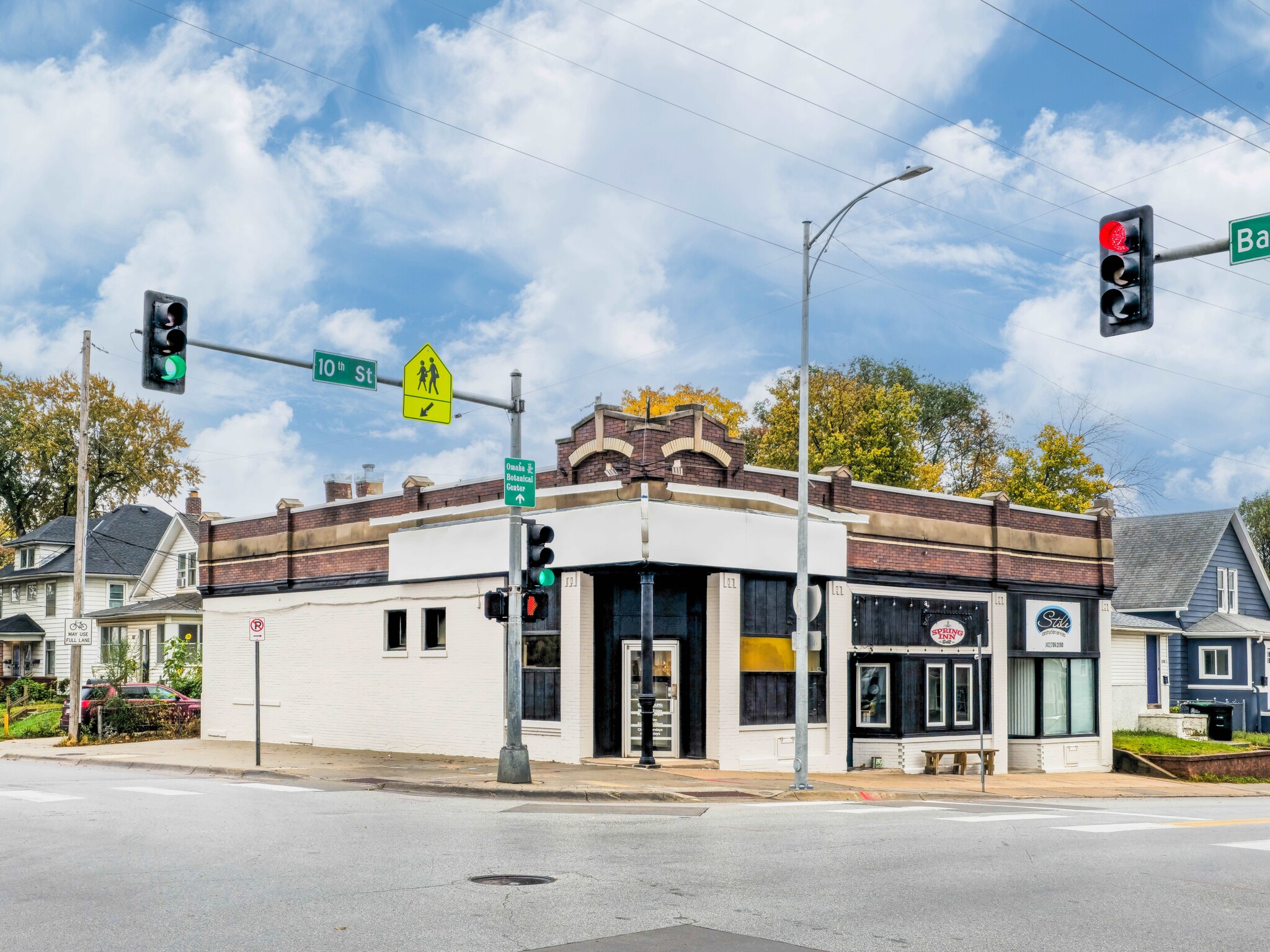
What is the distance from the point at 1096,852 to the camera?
Answer: 1254cm

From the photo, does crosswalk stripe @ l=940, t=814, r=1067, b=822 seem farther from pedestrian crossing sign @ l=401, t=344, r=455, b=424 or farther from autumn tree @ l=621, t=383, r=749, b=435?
autumn tree @ l=621, t=383, r=749, b=435

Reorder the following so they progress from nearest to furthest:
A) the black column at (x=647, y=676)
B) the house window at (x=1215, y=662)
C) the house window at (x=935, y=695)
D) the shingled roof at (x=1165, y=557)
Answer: the black column at (x=647, y=676) < the house window at (x=935, y=695) < the house window at (x=1215, y=662) < the shingled roof at (x=1165, y=557)

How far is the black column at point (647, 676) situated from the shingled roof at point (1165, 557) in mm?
25964

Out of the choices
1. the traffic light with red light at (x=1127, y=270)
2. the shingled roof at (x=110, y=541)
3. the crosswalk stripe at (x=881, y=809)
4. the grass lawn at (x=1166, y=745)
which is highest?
the traffic light with red light at (x=1127, y=270)

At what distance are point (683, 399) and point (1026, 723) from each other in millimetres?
27854

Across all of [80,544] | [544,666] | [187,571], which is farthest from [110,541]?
[544,666]

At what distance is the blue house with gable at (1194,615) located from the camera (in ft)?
136

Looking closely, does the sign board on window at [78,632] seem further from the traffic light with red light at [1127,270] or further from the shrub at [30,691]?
the traffic light with red light at [1127,270]

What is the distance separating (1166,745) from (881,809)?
1864cm

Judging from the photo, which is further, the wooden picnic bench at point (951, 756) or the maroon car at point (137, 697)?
the maroon car at point (137, 697)

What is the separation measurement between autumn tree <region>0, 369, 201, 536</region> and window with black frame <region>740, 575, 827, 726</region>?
169 ft

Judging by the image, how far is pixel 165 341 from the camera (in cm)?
1495

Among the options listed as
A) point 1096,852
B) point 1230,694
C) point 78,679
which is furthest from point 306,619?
point 1230,694

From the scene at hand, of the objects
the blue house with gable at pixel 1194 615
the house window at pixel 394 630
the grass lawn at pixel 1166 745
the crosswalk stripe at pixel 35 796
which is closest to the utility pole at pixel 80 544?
the house window at pixel 394 630
